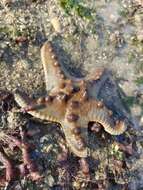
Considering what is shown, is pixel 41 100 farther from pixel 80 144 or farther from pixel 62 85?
pixel 80 144

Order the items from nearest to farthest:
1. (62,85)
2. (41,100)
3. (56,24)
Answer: (41,100) < (62,85) < (56,24)

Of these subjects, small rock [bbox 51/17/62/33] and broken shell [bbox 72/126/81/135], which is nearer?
broken shell [bbox 72/126/81/135]

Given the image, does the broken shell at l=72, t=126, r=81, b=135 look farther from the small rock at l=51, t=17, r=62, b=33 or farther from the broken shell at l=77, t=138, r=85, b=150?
the small rock at l=51, t=17, r=62, b=33

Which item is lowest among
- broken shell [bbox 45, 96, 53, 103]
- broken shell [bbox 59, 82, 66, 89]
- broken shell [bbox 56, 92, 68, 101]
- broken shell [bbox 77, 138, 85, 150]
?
broken shell [bbox 77, 138, 85, 150]

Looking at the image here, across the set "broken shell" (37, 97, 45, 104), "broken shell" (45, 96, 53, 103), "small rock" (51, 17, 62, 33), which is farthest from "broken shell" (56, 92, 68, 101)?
"small rock" (51, 17, 62, 33)

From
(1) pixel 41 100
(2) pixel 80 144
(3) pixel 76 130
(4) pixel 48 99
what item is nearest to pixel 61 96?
(4) pixel 48 99

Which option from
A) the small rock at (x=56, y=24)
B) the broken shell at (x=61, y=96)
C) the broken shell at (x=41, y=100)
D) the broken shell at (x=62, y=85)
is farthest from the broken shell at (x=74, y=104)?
the small rock at (x=56, y=24)

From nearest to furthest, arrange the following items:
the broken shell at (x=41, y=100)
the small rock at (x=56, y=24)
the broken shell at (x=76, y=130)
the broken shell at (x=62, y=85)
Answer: the broken shell at (x=41, y=100) < the broken shell at (x=76, y=130) < the broken shell at (x=62, y=85) < the small rock at (x=56, y=24)

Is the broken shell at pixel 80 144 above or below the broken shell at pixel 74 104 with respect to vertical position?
below

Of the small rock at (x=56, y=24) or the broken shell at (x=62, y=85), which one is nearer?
the broken shell at (x=62, y=85)

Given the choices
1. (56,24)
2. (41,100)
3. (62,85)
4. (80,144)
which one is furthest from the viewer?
(56,24)

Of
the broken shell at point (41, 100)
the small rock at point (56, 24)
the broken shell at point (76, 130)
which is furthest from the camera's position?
the small rock at point (56, 24)

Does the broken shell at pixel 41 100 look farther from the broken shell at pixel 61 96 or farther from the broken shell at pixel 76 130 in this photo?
the broken shell at pixel 76 130
